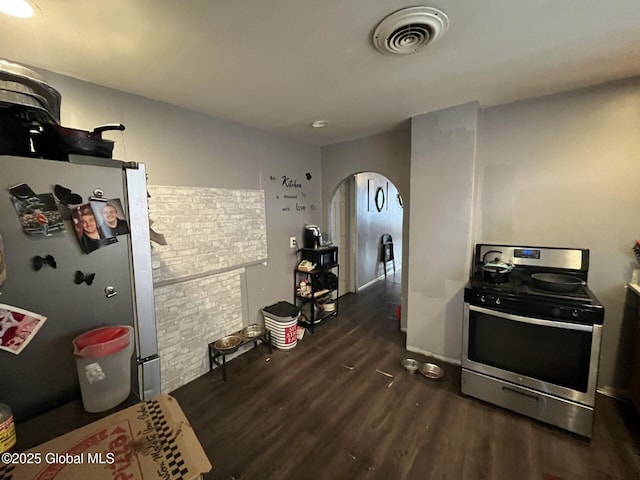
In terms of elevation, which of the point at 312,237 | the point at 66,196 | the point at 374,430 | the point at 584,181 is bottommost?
the point at 374,430

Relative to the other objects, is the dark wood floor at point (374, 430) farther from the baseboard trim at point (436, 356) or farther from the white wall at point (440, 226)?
the white wall at point (440, 226)

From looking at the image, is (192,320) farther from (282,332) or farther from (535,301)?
(535,301)

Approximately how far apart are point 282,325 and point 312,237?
3.68 ft

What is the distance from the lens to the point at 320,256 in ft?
10.5

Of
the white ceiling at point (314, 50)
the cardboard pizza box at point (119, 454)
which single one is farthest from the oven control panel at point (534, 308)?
the cardboard pizza box at point (119, 454)

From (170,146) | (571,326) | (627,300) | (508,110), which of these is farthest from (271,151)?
(627,300)

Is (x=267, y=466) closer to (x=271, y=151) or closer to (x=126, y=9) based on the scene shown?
(x=126, y=9)

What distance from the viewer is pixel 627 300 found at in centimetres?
193

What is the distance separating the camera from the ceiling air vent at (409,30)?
46.0 inches

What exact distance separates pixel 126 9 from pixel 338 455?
254 centimetres

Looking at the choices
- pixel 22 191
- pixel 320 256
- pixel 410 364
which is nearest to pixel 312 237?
pixel 320 256

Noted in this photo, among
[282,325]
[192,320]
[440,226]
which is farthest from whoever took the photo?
[282,325]

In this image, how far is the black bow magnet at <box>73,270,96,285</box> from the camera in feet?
2.95

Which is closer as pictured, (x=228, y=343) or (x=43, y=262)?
(x=43, y=262)
